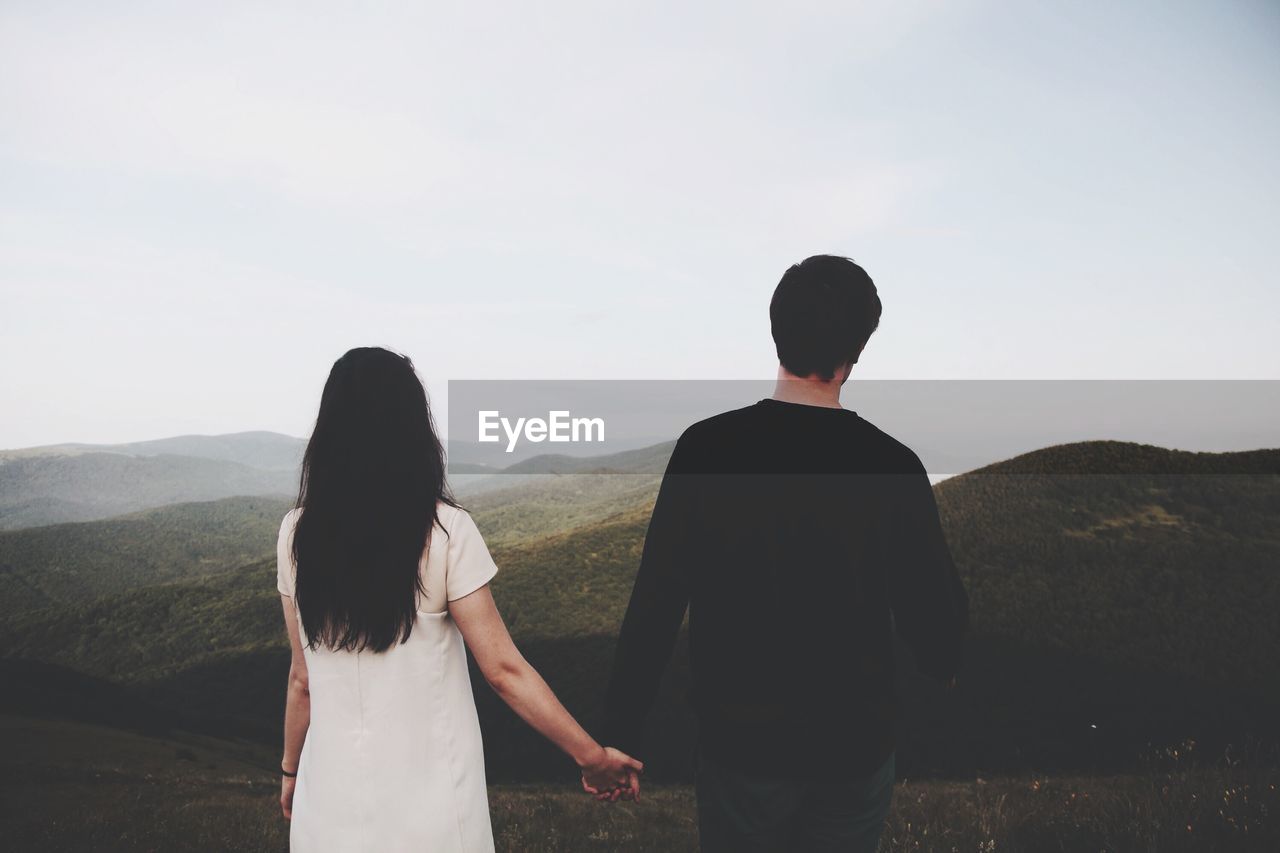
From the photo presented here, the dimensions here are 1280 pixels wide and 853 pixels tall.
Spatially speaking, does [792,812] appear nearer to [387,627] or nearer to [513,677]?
[513,677]

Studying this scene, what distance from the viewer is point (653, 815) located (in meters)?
10.2

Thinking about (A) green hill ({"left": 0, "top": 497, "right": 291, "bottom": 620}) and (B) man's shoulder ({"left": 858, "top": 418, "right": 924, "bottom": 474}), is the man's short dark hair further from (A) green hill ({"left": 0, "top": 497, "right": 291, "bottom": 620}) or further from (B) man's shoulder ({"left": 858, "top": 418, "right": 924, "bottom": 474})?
(A) green hill ({"left": 0, "top": 497, "right": 291, "bottom": 620})

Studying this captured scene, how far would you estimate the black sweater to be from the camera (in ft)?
9.12

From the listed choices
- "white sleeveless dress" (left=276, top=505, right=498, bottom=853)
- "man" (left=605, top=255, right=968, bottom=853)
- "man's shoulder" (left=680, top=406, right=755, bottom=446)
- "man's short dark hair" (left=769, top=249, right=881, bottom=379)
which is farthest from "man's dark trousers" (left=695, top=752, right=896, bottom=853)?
"man's short dark hair" (left=769, top=249, right=881, bottom=379)

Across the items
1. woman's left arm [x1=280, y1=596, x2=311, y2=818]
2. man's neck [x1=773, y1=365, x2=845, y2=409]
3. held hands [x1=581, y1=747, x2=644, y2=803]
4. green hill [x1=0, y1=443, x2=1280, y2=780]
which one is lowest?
green hill [x1=0, y1=443, x2=1280, y2=780]

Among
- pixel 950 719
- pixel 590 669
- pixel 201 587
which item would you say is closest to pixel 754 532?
pixel 950 719

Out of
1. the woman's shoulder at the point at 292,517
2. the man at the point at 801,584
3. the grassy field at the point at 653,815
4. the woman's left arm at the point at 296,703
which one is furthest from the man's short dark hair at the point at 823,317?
the grassy field at the point at 653,815

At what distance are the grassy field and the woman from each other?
596 cm

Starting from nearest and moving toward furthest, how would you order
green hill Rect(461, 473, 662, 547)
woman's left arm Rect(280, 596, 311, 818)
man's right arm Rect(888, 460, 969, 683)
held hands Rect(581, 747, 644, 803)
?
man's right arm Rect(888, 460, 969, 683), woman's left arm Rect(280, 596, 311, 818), held hands Rect(581, 747, 644, 803), green hill Rect(461, 473, 662, 547)

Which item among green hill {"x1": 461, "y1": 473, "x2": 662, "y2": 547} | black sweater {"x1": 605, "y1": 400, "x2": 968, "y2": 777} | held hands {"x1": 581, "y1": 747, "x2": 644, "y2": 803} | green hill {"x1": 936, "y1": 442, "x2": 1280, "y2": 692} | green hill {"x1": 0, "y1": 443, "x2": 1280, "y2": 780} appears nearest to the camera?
black sweater {"x1": 605, "y1": 400, "x2": 968, "y2": 777}

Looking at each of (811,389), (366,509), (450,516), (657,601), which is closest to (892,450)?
(811,389)

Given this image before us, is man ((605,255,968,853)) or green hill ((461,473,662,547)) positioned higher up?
man ((605,255,968,853))

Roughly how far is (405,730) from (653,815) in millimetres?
8591

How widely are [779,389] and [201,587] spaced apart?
7929 cm
